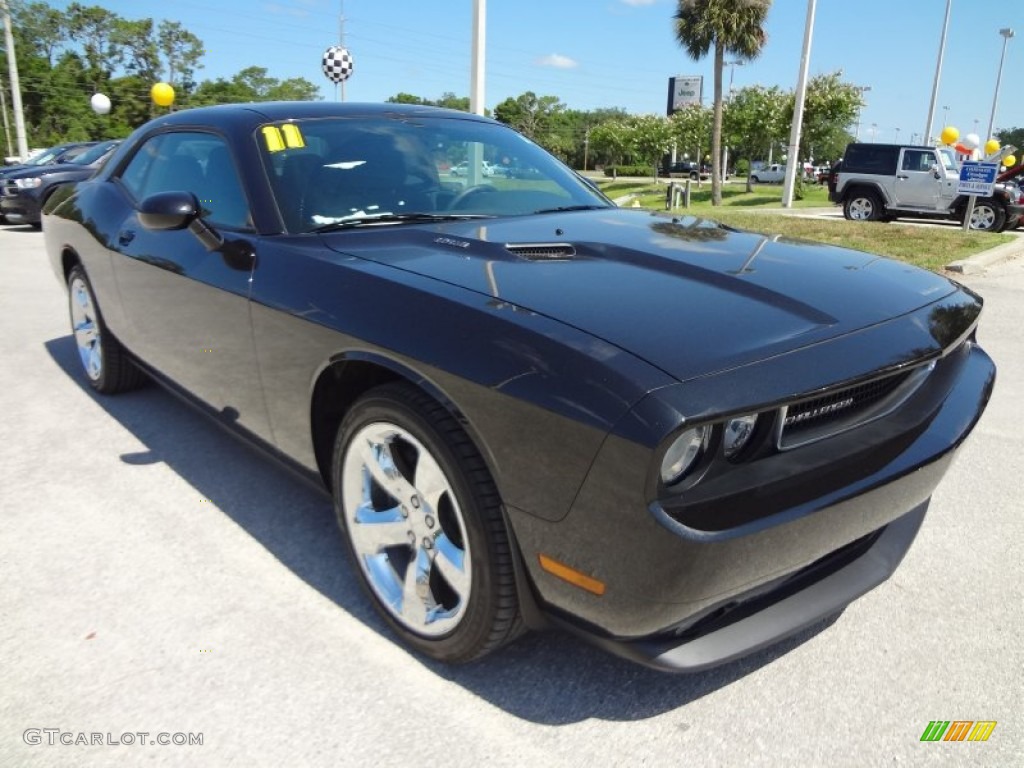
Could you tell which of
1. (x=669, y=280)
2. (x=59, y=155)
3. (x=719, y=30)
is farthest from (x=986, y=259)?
(x=719, y=30)

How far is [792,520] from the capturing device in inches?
62.3

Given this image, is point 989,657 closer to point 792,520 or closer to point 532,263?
point 792,520

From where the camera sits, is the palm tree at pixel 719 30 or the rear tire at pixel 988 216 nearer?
the rear tire at pixel 988 216

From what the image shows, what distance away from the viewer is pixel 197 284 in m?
2.69

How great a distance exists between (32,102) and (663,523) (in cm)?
5921

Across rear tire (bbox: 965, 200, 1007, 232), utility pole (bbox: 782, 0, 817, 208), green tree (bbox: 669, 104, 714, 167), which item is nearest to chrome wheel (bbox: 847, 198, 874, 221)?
rear tire (bbox: 965, 200, 1007, 232)

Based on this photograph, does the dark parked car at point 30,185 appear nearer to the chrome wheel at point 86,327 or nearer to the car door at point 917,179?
the chrome wheel at point 86,327

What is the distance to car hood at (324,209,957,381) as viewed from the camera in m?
1.65

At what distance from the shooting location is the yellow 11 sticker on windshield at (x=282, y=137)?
106 inches

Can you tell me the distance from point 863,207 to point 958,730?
17.6 m

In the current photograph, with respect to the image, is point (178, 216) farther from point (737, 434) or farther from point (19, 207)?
point (19, 207)

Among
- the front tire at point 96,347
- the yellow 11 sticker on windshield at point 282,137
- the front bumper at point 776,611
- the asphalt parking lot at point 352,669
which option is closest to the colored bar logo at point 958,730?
the asphalt parking lot at point 352,669

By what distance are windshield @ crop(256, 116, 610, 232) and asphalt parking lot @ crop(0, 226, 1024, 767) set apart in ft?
3.72

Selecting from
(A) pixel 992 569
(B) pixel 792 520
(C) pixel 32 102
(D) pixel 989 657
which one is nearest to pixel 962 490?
A: (A) pixel 992 569
